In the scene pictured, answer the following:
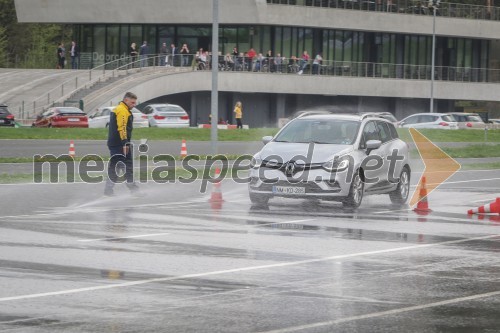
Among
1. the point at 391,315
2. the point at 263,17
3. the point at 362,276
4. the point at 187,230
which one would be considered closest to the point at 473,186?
the point at 187,230

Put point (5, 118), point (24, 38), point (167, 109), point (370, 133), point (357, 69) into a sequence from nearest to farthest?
1. point (370, 133)
2. point (5, 118)
3. point (167, 109)
4. point (357, 69)
5. point (24, 38)

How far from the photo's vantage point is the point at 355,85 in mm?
79438

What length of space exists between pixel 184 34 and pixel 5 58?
28636 mm

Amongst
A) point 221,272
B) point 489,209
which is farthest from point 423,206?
point 221,272

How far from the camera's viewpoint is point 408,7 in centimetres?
8219

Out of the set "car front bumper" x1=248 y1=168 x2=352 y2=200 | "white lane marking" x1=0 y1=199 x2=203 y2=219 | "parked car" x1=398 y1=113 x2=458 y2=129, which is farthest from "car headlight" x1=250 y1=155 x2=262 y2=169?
"parked car" x1=398 y1=113 x2=458 y2=129

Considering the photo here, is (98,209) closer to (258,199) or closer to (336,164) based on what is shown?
(258,199)

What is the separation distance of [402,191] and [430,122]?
3967 cm

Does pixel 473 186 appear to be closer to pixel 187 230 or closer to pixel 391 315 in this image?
pixel 187 230

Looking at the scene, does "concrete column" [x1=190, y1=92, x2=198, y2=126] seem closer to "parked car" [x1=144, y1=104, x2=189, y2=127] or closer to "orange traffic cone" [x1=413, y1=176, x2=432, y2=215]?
"parked car" [x1=144, y1=104, x2=189, y2=127]

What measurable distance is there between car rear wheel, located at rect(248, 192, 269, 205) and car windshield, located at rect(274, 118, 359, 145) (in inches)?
47.1

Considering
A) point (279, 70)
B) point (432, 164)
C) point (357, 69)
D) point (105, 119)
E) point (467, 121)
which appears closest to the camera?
point (432, 164)

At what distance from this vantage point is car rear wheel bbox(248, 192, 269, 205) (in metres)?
20.4

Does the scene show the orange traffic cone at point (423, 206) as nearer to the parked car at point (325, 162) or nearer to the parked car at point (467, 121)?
the parked car at point (325, 162)
